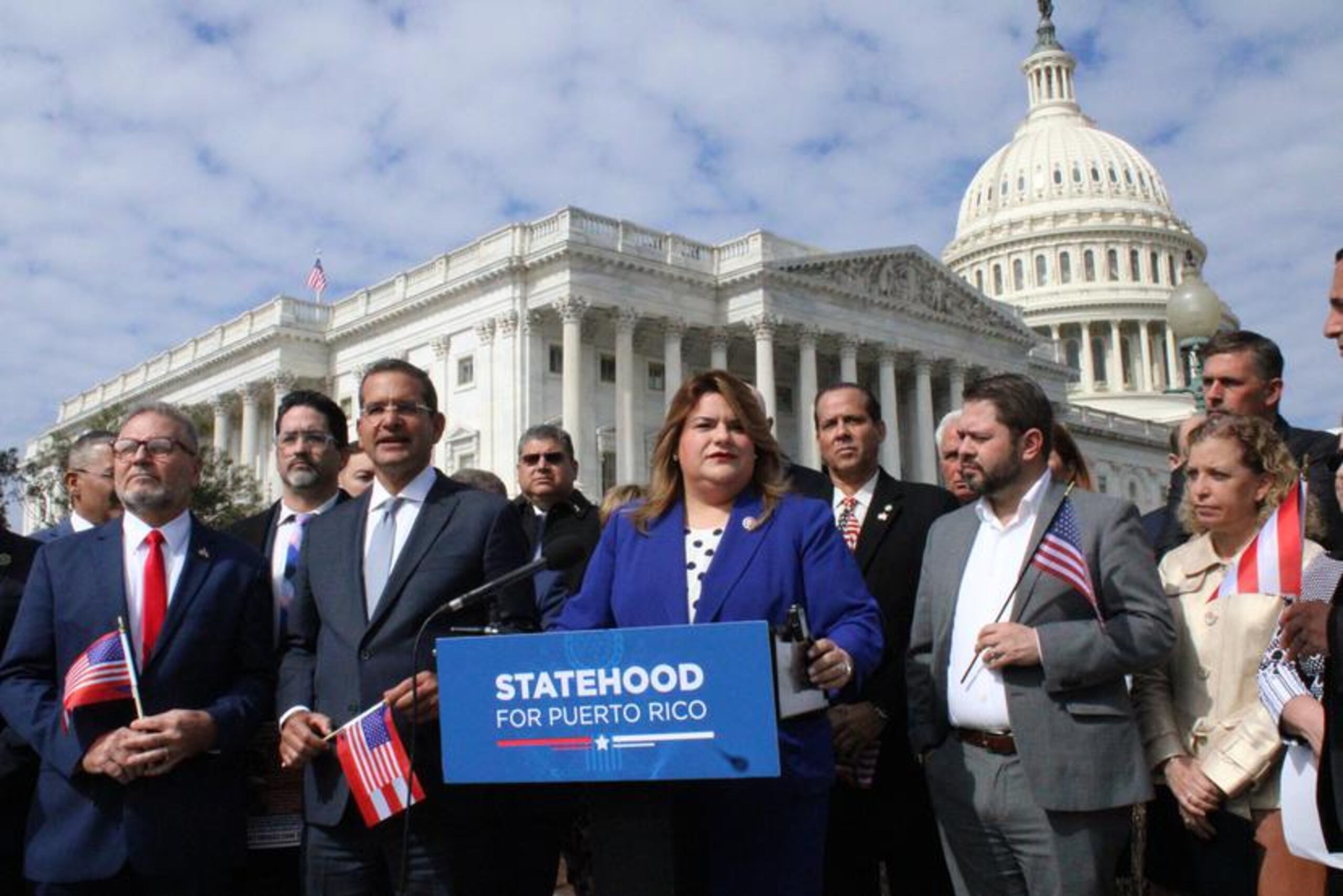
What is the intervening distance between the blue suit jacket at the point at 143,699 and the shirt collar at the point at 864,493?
2.91 metres

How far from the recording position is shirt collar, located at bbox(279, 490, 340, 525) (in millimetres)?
6320

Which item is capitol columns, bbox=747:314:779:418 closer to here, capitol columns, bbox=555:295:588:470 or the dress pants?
capitol columns, bbox=555:295:588:470

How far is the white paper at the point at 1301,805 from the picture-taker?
3.87 m

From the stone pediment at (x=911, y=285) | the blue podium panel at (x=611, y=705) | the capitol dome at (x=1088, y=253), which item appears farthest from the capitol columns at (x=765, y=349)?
the capitol dome at (x=1088, y=253)

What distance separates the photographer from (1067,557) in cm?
460

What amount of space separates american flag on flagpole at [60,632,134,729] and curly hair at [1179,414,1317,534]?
4492mm

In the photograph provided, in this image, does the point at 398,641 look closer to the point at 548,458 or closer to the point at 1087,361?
the point at 548,458

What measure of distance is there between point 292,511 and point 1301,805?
486cm

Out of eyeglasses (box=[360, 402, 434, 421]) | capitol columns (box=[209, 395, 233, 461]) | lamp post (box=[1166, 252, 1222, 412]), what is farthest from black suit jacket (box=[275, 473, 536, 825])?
capitol columns (box=[209, 395, 233, 461])

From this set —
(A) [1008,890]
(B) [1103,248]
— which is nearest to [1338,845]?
(A) [1008,890]

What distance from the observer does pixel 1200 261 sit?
10688 cm

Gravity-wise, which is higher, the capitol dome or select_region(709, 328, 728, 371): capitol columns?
the capitol dome

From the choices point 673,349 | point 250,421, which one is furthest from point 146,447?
point 250,421

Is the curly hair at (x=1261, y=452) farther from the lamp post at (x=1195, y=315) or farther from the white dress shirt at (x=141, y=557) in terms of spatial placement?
the lamp post at (x=1195, y=315)
